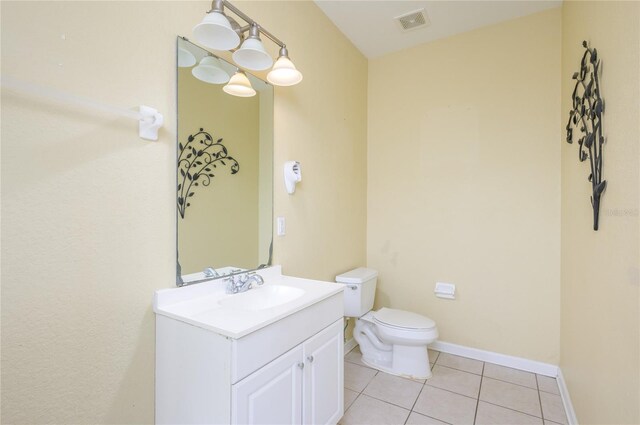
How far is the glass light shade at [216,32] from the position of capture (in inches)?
46.8

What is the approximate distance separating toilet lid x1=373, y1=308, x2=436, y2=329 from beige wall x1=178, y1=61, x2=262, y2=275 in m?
1.10

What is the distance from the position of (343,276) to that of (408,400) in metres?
0.93

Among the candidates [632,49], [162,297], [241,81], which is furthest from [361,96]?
[162,297]

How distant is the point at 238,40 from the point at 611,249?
67.5 inches

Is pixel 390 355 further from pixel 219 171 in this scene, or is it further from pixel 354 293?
pixel 219 171

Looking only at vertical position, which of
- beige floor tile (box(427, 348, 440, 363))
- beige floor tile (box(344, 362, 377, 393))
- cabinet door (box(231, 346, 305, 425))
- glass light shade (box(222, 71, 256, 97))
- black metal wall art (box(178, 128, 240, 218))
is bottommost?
beige floor tile (box(344, 362, 377, 393))

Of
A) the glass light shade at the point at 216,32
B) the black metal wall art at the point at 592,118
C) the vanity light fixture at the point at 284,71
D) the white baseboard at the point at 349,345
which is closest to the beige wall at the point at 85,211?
the glass light shade at the point at 216,32

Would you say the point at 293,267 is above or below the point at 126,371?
above

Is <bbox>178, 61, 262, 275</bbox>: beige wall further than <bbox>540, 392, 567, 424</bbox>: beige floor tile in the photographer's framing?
No

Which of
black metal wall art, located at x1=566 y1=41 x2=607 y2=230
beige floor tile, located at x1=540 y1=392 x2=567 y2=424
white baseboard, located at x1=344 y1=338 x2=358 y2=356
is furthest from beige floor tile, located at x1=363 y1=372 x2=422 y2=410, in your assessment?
black metal wall art, located at x1=566 y1=41 x2=607 y2=230

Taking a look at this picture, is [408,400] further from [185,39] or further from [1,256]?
[185,39]

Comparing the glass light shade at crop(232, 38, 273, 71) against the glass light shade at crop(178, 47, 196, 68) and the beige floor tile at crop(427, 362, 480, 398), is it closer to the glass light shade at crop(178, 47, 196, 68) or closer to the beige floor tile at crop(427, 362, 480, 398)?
the glass light shade at crop(178, 47, 196, 68)

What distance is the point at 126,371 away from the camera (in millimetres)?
1127

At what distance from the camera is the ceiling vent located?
2336 mm
